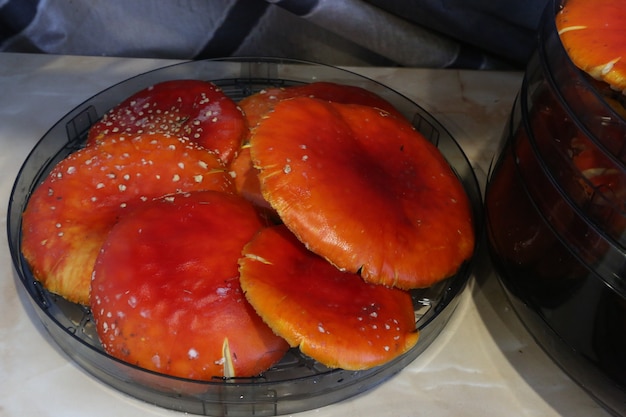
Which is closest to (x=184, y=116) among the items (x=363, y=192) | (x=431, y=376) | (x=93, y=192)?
(x=93, y=192)

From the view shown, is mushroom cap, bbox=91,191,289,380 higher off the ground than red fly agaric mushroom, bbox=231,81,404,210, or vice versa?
red fly agaric mushroom, bbox=231,81,404,210

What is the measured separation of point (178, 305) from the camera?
1.95 ft

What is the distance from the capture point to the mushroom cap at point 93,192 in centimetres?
66

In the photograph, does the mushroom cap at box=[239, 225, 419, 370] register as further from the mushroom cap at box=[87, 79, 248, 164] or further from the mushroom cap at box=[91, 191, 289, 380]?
the mushroom cap at box=[87, 79, 248, 164]

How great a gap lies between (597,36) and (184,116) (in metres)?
0.46

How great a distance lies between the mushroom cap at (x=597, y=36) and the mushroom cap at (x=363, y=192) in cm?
20

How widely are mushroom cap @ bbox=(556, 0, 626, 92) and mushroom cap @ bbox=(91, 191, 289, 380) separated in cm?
34

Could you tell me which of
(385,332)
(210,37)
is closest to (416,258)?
(385,332)

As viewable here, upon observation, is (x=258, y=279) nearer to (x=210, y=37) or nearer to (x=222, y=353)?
(x=222, y=353)

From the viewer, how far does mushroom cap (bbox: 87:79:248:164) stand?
765 mm

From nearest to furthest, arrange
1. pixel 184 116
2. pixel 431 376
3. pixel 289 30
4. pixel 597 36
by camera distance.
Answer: pixel 597 36 → pixel 431 376 → pixel 184 116 → pixel 289 30

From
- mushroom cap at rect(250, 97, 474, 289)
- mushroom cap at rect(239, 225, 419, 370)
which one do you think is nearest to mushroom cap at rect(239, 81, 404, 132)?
mushroom cap at rect(250, 97, 474, 289)

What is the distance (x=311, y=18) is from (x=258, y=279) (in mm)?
524

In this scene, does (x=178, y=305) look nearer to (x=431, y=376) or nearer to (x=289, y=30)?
(x=431, y=376)
